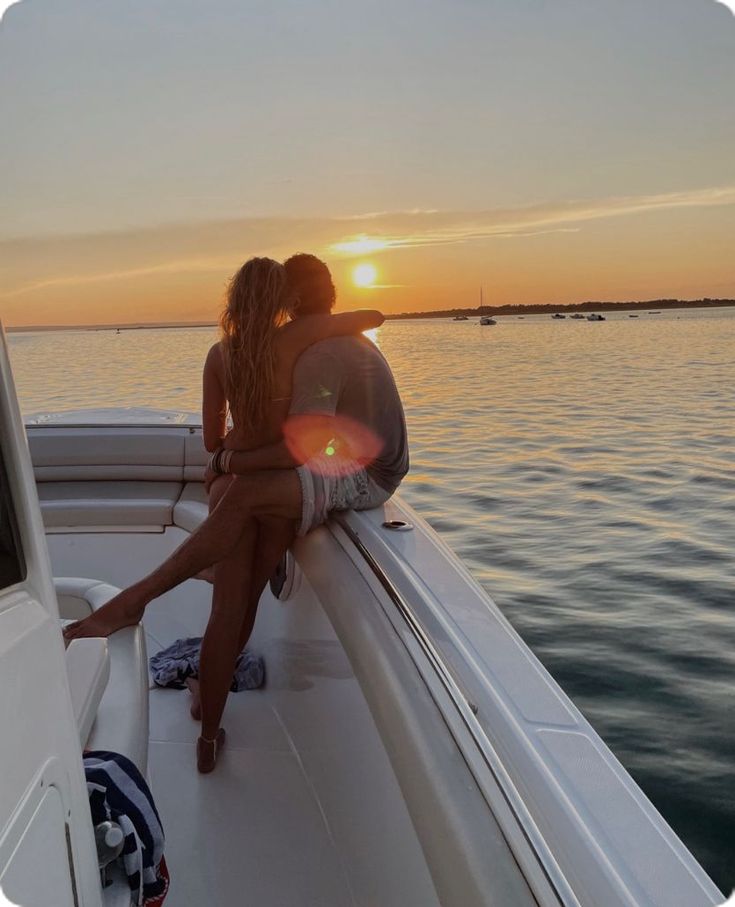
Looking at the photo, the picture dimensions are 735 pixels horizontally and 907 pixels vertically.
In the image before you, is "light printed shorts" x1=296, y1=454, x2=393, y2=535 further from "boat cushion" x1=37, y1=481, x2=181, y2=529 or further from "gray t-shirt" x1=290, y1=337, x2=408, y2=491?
"boat cushion" x1=37, y1=481, x2=181, y2=529

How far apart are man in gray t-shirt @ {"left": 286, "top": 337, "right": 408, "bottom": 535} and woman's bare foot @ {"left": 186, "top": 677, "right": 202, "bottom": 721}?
61cm

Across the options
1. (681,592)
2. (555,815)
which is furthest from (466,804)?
(681,592)

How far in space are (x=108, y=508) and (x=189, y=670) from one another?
99 centimetres

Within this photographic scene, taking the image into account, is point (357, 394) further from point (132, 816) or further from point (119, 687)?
point (132, 816)

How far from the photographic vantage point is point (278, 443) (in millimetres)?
2303

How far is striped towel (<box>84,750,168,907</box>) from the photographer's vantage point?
1022 mm

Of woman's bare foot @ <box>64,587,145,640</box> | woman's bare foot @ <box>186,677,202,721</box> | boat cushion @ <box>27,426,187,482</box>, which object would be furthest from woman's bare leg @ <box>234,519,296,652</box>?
boat cushion @ <box>27,426,187,482</box>

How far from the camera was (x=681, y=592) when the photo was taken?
428 cm

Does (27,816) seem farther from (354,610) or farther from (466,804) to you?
(354,610)

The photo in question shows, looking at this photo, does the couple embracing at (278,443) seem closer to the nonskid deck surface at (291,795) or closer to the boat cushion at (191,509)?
the nonskid deck surface at (291,795)

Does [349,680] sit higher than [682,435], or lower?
higher

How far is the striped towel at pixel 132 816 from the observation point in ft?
3.35

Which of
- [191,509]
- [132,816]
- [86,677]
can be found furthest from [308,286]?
[132,816]

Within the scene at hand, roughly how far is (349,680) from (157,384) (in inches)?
601
